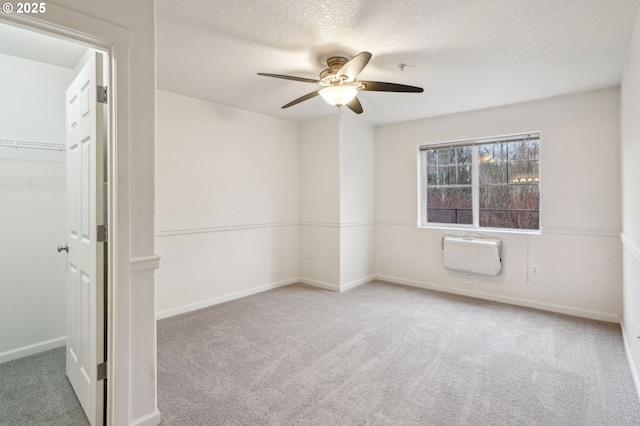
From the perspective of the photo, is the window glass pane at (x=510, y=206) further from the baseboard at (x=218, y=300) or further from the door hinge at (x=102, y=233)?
the door hinge at (x=102, y=233)

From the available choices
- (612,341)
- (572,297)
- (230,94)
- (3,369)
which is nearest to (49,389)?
(3,369)

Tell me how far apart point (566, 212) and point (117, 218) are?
4207 millimetres

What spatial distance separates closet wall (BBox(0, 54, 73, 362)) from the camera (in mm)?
2572

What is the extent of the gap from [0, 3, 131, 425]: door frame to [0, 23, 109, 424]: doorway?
1.14 m

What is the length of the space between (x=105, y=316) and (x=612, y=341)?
155 inches

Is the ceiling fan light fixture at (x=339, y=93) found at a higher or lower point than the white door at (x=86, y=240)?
higher

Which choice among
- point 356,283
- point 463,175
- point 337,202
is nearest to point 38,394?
point 337,202

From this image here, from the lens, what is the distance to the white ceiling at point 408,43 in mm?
1990

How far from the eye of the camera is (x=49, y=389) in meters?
2.18

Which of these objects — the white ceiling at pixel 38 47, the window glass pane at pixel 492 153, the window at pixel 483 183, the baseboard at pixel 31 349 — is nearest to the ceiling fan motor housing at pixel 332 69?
the white ceiling at pixel 38 47

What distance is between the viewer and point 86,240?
1861mm

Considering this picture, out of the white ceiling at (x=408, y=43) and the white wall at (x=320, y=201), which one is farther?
the white wall at (x=320, y=201)

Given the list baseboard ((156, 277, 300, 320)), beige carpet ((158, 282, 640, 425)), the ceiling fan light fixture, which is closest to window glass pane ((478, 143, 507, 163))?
beige carpet ((158, 282, 640, 425))

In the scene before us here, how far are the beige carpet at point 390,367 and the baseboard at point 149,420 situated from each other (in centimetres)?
9
